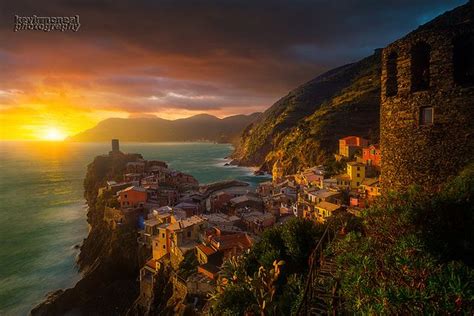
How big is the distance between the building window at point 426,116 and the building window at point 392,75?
1128 mm

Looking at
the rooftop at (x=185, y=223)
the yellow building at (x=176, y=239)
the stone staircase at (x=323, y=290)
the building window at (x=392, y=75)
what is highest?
the building window at (x=392, y=75)

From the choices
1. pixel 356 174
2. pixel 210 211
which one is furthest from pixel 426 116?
pixel 210 211

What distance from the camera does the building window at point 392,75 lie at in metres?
9.18

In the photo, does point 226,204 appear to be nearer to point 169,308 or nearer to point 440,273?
point 169,308

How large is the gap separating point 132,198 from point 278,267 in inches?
1403

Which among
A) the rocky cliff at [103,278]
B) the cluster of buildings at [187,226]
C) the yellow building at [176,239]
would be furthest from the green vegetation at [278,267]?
the rocky cliff at [103,278]

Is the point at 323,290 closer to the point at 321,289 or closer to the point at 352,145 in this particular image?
the point at 321,289

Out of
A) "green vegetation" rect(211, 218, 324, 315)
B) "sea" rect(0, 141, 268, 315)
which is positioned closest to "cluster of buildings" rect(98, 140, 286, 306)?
"green vegetation" rect(211, 218, 324, 315)

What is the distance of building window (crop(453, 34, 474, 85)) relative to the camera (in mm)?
7824

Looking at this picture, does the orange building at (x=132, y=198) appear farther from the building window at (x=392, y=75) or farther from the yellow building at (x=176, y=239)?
the building window at (x=392, y=75)

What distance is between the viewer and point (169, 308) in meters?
22.8

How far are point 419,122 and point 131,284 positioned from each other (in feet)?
99.7

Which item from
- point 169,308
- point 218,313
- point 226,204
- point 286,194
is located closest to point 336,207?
point 286,194

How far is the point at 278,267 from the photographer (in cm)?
1128
